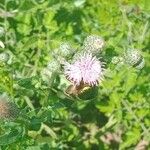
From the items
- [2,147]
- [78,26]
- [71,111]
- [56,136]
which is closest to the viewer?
[2,147]

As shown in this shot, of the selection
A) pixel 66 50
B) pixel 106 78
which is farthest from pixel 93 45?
pixel 106 78

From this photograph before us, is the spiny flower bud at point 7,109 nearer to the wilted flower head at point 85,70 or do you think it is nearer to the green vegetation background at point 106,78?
the wilted flower head at point 85,70

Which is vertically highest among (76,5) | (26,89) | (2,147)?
(76,5)

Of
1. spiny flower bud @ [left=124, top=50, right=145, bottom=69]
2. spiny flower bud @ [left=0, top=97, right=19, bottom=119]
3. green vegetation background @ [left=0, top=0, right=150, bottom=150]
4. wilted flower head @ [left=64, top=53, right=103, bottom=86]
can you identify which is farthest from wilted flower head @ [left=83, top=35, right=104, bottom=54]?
spiny flower bud @ [left=0, top=97, right=19, bottom=119]

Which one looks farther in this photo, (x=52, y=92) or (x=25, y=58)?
(x=25, y=58)

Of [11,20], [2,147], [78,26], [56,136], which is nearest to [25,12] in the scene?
[11,20]

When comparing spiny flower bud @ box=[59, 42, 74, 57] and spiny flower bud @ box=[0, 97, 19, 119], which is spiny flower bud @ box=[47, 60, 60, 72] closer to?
spiny flower bud @ box=[59, 42, 74, 57]

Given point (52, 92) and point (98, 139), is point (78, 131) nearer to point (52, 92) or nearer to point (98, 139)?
point (98, 139)

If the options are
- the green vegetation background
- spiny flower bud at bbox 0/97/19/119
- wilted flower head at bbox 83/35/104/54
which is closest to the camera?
spiny flower bud at bbox 0/97/19/119
